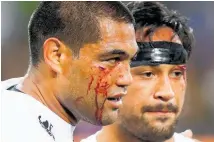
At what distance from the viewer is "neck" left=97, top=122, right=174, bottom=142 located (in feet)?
11.0

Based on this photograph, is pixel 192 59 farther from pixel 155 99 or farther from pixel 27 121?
pixel 27 121

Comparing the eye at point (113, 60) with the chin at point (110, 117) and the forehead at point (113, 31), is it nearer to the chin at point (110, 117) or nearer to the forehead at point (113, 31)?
the forehead at point (113, 31)

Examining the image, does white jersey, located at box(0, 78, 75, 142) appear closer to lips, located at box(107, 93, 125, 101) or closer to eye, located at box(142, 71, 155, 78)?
lips, located at box(107, 93, 125, 101)

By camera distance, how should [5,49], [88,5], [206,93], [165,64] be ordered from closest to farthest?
[88,5]
[165,64]
[5,49]
[206,93]

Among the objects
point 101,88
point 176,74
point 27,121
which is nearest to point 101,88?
point 101,88

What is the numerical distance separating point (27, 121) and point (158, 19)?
1.56m

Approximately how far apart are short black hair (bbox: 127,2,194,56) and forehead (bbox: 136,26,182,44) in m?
0.02

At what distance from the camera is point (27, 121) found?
2053mm

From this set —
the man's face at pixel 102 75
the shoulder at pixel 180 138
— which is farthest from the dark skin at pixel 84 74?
the shoulder at pixel 180 138

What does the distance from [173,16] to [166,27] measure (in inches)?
3.9

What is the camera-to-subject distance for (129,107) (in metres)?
3.34

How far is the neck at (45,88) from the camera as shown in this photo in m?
2.32

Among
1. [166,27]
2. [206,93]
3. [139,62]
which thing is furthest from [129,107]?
[206,93]

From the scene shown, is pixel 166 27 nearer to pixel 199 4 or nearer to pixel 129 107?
pixel 129 107
